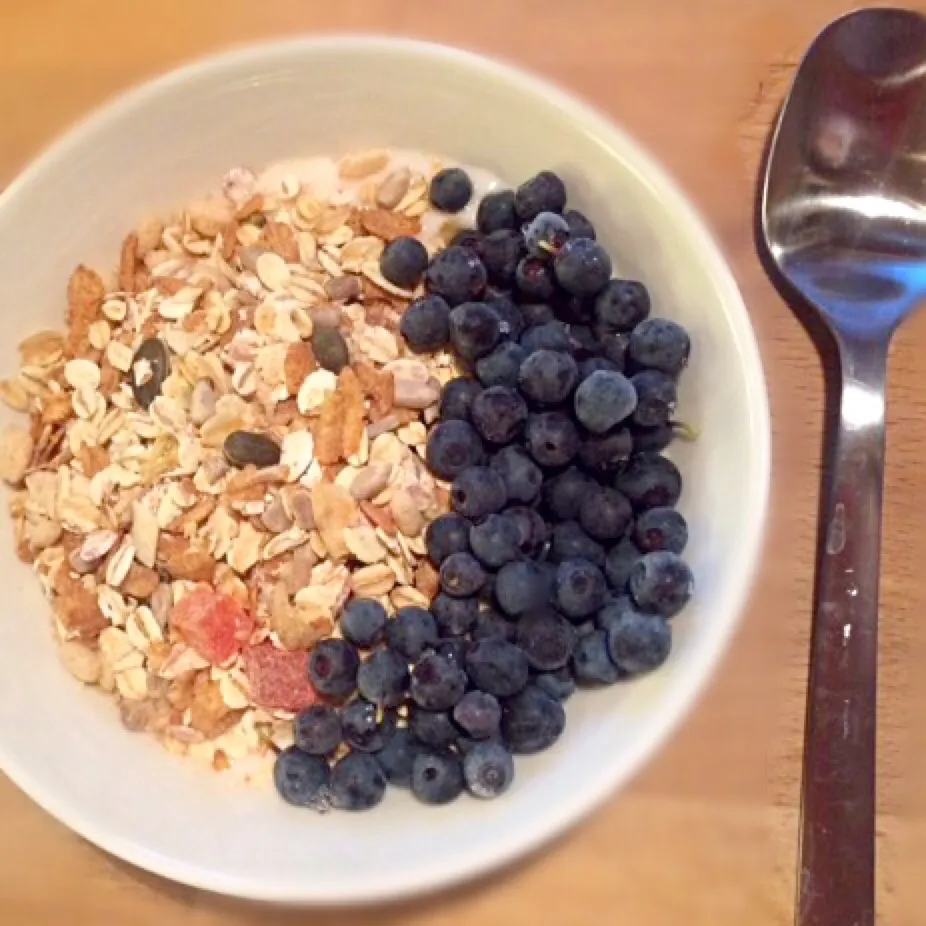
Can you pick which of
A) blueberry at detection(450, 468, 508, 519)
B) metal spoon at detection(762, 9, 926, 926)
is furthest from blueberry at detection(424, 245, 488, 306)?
metal spoon at detection(762, 9, 926, 926)

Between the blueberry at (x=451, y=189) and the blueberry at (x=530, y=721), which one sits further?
the blueberry at (x=451, y=189)

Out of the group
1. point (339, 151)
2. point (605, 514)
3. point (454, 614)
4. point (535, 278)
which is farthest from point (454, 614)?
point (339, 151)

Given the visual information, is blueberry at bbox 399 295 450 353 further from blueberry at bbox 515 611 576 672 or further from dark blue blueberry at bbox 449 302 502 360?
blueberry at bbox 515 611 576 672

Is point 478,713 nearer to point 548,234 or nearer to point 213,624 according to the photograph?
point 213,624

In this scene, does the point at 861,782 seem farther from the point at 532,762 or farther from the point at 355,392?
the point at 355,392

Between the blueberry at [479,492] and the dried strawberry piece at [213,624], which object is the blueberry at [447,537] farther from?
the dried strawberry piece at [213,624]

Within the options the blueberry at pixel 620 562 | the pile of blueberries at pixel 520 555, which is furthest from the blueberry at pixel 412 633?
the blueberry at pixel 620 562
